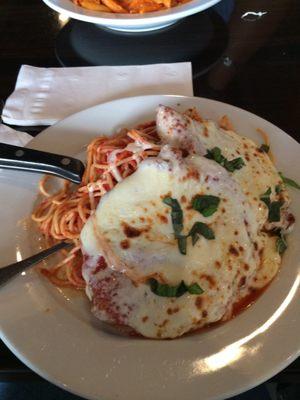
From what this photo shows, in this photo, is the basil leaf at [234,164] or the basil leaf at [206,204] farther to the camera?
the basil leaf at [234,164]

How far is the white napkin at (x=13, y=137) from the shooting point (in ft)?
5.40

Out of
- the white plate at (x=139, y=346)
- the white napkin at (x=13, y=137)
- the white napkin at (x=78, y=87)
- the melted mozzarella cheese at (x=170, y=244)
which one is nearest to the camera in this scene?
the white plate at (x=139, y=346)

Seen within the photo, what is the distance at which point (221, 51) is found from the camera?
80.1 inches

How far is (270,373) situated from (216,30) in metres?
1.68

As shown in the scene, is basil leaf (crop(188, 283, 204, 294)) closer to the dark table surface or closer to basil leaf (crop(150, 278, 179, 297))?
basil leaf (crop(150, 278, 179, 297))

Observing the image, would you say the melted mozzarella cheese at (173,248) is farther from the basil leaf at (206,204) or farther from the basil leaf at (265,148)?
the basil leaf at (265,148)

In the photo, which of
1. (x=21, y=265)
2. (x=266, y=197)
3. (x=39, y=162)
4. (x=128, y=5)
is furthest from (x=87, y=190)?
(x=128, y=5)

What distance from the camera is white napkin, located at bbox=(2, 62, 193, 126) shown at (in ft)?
5.77

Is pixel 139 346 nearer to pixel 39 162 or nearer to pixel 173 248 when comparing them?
pixel 173 248

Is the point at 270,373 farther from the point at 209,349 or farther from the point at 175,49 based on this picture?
the point at 175,49

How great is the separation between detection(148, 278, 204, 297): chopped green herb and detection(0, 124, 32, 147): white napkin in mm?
835

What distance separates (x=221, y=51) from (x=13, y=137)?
104cm

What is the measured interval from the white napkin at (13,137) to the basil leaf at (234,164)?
783 mm

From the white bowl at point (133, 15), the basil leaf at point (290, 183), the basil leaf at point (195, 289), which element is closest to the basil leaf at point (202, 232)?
the basil leaf at point (195, 289)
